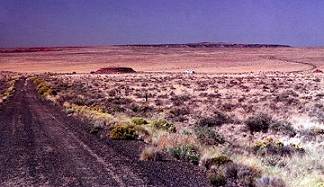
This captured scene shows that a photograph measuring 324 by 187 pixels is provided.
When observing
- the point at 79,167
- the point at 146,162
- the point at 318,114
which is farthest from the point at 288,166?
the point at 318,114

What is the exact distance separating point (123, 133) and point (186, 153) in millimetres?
4978

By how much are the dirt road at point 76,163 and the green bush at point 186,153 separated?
35 centimetres

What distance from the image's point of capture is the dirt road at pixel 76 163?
12.8 meters

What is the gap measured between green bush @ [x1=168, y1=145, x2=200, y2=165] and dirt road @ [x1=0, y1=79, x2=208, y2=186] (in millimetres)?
353

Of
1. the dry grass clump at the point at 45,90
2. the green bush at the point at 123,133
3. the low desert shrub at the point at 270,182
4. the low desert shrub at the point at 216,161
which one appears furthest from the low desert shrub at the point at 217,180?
the dry grass clump at the point at 45,90

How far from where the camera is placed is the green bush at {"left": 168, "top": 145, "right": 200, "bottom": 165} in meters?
15.1

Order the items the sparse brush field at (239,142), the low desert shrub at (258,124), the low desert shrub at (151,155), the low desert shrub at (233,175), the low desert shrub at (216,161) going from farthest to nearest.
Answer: the low desert shrub at (258,124) → the low desert shrub at (151,155) → the low desert shrub at (216,161) → the sparse brush field at (239,142) → the low desert shrub at (233,175)

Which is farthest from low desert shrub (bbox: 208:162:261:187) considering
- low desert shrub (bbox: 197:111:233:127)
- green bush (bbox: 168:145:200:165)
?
low desert shrub (bbox: 197:111:233:127)

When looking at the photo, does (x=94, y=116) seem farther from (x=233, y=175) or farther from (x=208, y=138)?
(x=233, y=175)

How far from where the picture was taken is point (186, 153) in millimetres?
15570

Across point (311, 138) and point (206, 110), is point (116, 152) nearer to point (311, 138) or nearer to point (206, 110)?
point (311, 138)

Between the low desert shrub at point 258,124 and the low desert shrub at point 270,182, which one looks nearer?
the low desert shrub at point 270,182

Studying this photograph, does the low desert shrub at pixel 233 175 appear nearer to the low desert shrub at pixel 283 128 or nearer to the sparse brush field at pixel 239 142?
the sparse brush field at pixel 239 142

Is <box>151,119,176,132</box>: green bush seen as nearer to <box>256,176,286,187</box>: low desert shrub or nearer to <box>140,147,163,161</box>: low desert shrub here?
<box>140,147,163,161</box>: low desert shrub
